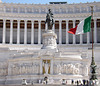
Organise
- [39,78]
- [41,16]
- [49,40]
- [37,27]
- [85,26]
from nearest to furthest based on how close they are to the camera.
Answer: [85,26] → [39,78] → [49,40] → [41,16] → [37,27]

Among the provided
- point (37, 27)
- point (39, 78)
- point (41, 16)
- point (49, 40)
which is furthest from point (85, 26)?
point (37, 27)

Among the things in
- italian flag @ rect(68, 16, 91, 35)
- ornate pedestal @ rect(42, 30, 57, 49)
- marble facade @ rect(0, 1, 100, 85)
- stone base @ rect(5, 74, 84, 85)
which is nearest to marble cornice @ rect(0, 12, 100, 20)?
marble facade @ rect(0, 1, 100, 85)

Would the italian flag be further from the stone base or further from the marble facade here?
the marble facade

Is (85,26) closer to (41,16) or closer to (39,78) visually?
(39,78)

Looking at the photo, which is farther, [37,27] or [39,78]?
[37,27]

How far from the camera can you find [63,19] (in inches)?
3853

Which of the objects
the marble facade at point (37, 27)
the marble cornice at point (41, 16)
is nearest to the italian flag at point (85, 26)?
the marble facade at point (37, 27)

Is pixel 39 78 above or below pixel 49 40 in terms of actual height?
below

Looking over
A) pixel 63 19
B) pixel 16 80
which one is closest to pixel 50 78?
pixel 16 80

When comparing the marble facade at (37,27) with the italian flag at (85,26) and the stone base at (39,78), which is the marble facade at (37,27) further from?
the italian flag at (85,26)

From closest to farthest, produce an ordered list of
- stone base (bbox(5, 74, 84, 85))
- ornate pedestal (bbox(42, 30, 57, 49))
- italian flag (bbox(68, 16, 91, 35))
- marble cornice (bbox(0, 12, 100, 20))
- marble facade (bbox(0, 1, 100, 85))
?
italian flag (bbox(68, 16, 91, 35)) < stone base (bbox(5, 74, 84, 85)) < ornate pedestal (bbox(42, 30, 57, 49)) < marble facade (bbox(0, 1, 100, 85)) < marble cornice (bbox(0, 12, 100, 20))

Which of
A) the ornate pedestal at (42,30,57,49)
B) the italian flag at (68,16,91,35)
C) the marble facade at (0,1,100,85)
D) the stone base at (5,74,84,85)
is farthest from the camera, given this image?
the marble facade at (0,1,100,85)

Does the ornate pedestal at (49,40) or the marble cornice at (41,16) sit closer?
the ornate pedestal at (49,40)

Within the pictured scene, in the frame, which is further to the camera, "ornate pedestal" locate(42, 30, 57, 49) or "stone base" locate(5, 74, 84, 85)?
"ornate pedestal" locate(42, 30, 57, 49)
